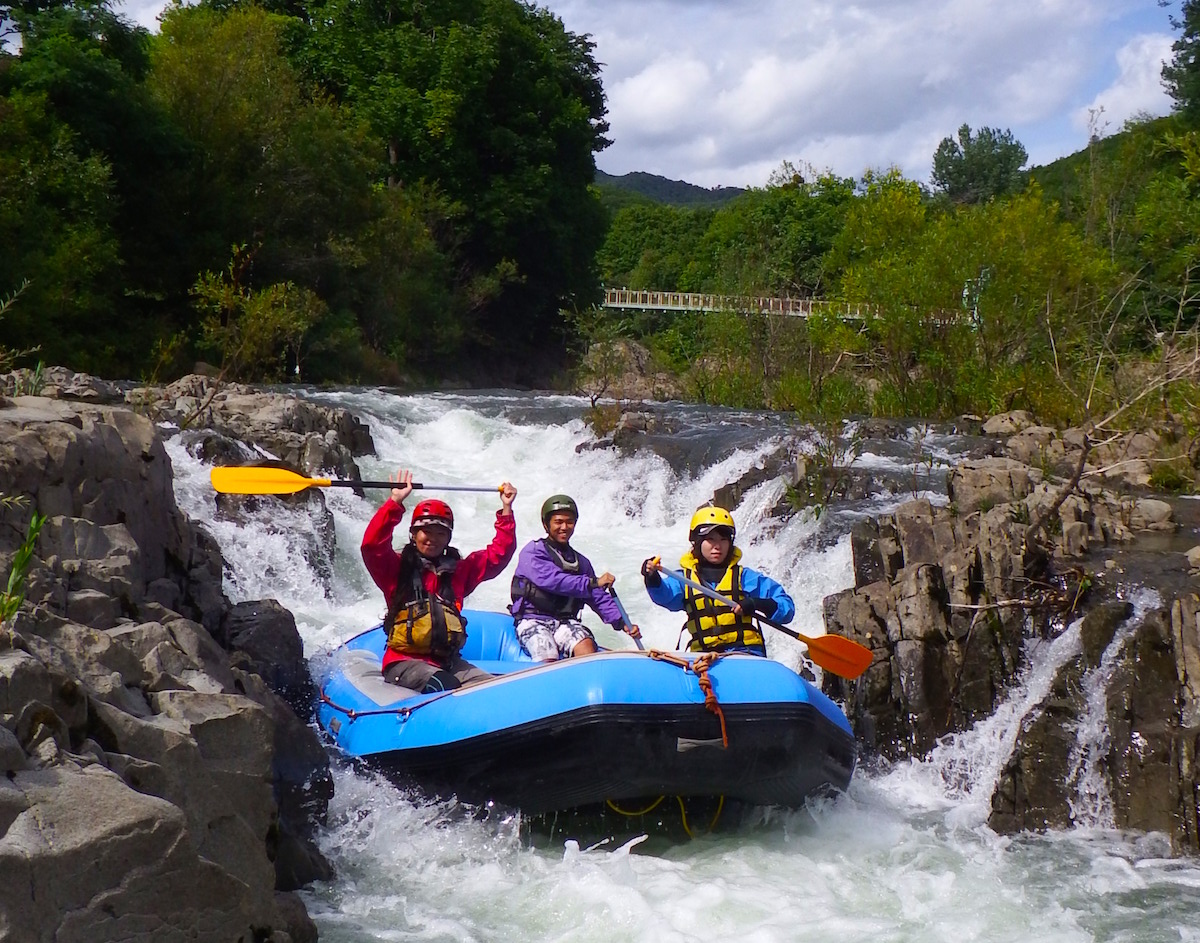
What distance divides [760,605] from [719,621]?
203mm

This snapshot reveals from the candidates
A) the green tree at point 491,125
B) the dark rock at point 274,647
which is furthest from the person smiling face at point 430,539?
the green tree at point 491,125

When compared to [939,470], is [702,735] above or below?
below

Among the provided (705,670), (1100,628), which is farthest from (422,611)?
(1100,628)

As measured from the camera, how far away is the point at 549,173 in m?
27.0

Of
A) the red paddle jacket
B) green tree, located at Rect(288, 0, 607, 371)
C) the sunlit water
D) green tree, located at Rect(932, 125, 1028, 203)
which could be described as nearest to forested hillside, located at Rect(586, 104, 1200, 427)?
the sunlit water

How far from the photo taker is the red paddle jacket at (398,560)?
4.79 metres

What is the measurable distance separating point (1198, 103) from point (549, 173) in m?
15.6

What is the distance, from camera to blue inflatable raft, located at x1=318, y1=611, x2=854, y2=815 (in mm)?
4340

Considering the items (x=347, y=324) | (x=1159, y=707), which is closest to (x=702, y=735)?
(x=1159, y=707)

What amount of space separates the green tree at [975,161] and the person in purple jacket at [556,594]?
63487 millimetres

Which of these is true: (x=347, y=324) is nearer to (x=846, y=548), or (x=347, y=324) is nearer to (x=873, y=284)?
(x=873, y=284)

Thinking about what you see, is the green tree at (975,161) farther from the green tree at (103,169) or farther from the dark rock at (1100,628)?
the dark rock at (1100,628)

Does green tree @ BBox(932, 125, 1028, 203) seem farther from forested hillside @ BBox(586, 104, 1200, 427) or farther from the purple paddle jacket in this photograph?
the purple paddle jacket

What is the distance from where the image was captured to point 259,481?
5461mm
